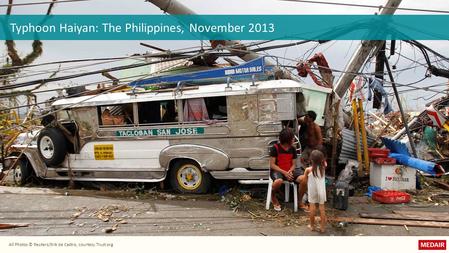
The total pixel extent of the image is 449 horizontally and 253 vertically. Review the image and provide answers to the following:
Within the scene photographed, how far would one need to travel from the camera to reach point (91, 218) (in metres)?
6.66

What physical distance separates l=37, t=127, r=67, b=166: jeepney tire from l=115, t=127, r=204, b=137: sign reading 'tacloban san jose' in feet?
4.39

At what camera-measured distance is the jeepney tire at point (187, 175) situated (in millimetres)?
7801

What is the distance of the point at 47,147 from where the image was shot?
28.7ft

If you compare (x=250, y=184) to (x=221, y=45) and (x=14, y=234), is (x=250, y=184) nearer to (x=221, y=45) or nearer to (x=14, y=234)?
(x=221, y=45)

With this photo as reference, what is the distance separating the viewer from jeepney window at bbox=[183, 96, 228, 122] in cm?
759

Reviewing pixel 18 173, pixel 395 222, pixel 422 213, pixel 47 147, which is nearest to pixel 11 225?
pixel 47 147

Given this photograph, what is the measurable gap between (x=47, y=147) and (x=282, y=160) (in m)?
5.28

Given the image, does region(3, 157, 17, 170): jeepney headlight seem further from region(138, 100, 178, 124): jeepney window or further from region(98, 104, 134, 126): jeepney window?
region(138, 100, 178, 124): jeepney window

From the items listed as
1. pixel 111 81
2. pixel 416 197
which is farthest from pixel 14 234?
pixel 416 197

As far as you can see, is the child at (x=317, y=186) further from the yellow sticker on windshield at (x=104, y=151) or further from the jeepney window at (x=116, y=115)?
the yellow sticker on windshield at (x=104, y=151)

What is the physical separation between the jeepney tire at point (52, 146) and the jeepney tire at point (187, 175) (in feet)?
8.30

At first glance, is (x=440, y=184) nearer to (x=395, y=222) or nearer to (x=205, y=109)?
(x=395, y=222)

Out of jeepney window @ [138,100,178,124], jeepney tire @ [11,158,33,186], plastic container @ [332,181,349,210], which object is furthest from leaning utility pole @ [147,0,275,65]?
jeepney tire @ [11,158,33,186]

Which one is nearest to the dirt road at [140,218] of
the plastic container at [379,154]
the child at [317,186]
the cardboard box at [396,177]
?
the child at [317,186]
